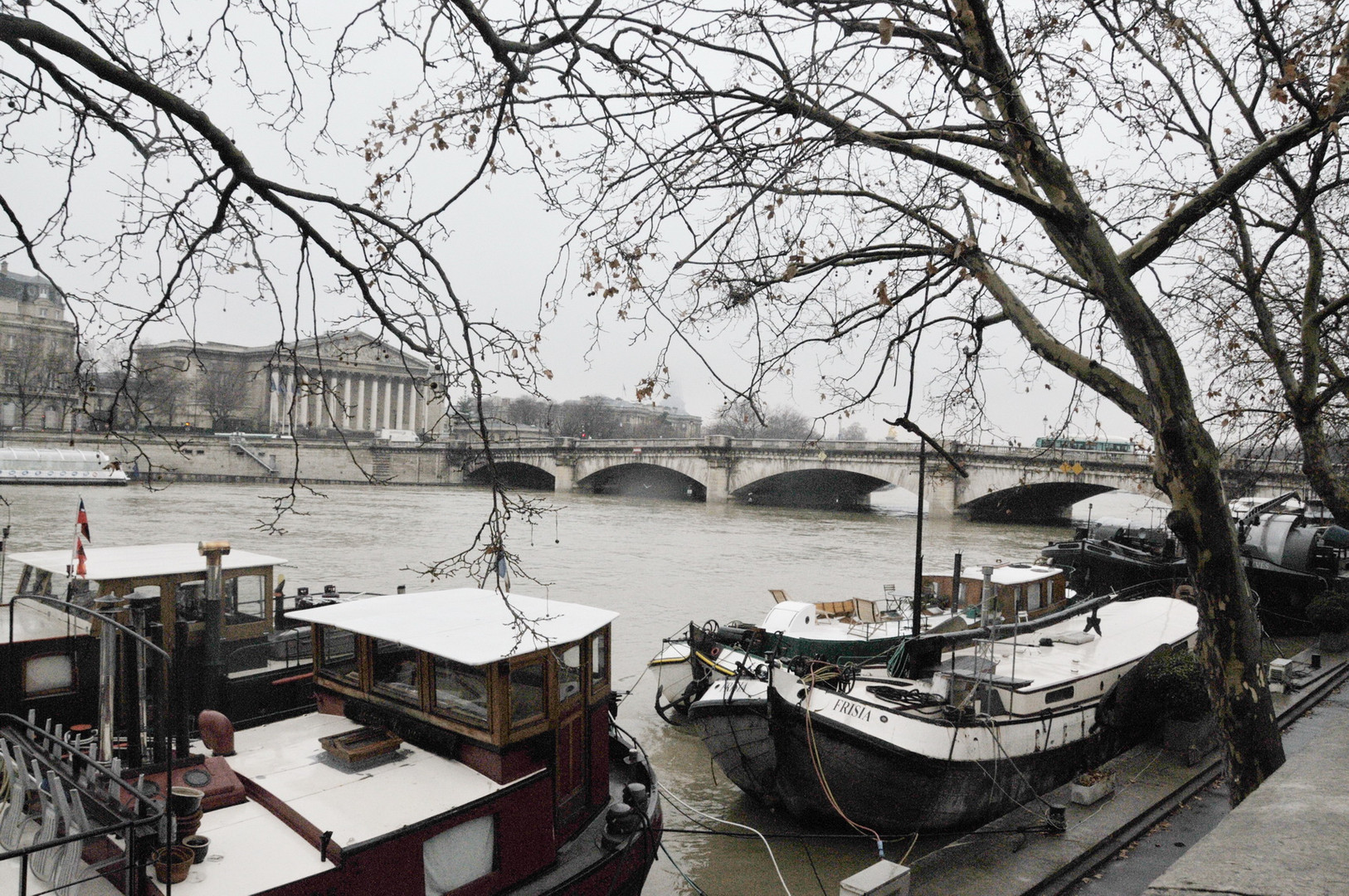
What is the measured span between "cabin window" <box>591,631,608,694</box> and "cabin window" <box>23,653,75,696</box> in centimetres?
488

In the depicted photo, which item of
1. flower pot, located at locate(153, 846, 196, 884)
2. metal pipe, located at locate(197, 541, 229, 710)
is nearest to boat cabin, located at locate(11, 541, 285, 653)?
metal pipe, located at locate(197, 541, 229, 710)

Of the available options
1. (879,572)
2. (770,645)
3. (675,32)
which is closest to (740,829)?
(770,645)

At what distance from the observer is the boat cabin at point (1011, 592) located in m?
16.4

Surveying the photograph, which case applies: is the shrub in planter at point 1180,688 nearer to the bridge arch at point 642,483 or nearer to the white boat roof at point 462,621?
the white boat roof at point 462,621

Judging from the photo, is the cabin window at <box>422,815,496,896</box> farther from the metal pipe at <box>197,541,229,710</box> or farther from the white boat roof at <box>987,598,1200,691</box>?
the white boat roof at <box>987,598,1200,691</box>

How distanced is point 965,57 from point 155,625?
7015mm

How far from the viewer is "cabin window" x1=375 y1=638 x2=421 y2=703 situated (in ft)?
24.8

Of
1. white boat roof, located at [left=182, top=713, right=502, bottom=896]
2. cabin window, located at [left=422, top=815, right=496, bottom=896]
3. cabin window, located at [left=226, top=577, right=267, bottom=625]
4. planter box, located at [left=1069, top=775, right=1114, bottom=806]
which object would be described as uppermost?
cabin window, located at [left=226, top=577, right=267, bottom=625]

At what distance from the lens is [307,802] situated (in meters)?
6.33

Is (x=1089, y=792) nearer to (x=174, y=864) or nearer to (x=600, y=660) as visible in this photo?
(x=600, y=660)

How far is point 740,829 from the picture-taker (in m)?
11.7

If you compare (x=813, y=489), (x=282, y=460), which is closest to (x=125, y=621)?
(x=813, y=489)

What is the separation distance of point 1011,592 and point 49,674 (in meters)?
14.7

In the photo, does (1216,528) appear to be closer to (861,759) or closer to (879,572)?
(861,759)
